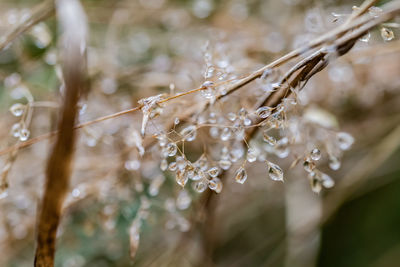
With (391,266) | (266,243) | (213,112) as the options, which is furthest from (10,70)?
(391,266)

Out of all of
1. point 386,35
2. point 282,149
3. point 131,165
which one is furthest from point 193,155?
point 386,35

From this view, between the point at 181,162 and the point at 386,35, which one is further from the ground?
the point at 386,35

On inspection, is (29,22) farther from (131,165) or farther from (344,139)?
(344,139)

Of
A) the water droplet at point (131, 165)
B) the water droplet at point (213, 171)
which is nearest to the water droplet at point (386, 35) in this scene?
the water droplet at point (213, 171)

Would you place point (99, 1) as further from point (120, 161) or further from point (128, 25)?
point (120, 161)

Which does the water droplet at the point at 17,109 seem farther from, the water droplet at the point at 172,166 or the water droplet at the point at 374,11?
the water droplet at the point at 374,11

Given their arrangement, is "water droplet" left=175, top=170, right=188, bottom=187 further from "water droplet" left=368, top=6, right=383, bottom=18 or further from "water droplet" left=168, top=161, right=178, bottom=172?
"water droplet" left=368, top=6, right=383, bottom=18

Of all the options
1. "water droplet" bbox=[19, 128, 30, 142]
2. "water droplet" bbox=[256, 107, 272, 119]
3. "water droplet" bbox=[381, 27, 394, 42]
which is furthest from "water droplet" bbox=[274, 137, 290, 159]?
"water droplet" bbox=[19, 128, 30, 142]
